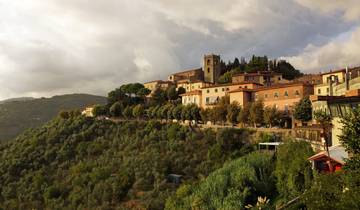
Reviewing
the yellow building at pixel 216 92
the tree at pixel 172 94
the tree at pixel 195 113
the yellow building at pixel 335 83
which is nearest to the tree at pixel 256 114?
the yellow building at pixel 335 83

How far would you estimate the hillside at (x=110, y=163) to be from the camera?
44.4 metres

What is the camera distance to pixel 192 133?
180 ft

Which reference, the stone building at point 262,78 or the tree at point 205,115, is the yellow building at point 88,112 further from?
the stone building at point 262,78

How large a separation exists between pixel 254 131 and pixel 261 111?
A: 8.67 feet

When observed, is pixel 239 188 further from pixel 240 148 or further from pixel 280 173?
pixel 240 148

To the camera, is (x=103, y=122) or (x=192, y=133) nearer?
(x=192, y=133)

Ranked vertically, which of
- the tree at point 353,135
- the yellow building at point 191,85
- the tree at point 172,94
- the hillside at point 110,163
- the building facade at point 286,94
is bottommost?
the hillside at point 110,163

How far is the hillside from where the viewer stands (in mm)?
44375

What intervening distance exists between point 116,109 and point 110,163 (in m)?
20.4

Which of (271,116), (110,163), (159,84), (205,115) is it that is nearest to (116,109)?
(159,84)

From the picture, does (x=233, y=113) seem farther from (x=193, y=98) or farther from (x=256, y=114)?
(x=193, y=98)

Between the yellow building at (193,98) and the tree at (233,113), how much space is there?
39.7 feet

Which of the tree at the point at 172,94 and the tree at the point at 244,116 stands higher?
the tree at the point at 172,94

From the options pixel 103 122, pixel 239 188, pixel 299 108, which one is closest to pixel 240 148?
pixel 299 108
